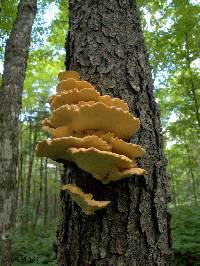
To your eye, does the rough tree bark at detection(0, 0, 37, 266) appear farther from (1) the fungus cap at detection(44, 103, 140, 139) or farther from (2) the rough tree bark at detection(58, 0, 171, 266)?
(1) the fungus cap at detection(44, 103, 140, 139)

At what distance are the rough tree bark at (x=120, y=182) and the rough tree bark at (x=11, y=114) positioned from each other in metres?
2.98

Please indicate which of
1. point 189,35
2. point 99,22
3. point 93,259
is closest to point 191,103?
point 189,35

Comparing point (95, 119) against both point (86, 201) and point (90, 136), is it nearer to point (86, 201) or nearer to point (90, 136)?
point (90, 136)

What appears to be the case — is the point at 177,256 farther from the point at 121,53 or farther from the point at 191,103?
the point at 191,103

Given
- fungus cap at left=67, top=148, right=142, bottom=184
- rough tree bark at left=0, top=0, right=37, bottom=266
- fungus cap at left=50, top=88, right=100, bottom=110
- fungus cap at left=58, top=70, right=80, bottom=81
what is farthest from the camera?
rough tree bark at left=0, top=0, right=37, bottom=266

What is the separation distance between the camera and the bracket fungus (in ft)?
5.07

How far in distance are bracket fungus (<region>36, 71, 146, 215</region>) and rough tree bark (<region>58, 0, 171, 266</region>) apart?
6.3 inches

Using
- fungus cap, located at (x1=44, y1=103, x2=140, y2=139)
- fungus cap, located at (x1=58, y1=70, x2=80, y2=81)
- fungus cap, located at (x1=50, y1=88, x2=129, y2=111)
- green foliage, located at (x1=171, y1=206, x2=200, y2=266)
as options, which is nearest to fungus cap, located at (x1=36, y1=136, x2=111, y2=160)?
fungus cap, located at (x1=44, y1=103, x2=140, y2=139)

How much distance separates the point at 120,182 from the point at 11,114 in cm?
383

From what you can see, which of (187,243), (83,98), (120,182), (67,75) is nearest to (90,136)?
(83,98)

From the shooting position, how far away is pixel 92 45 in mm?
2250

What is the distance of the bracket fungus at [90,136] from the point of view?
1.54 metres

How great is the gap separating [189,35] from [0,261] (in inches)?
387

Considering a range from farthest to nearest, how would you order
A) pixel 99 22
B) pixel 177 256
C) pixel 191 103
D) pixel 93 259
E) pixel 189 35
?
pixel 191 103, pixel 189 35, pixel 177 256, pixel 99 22, pixel 93 259
